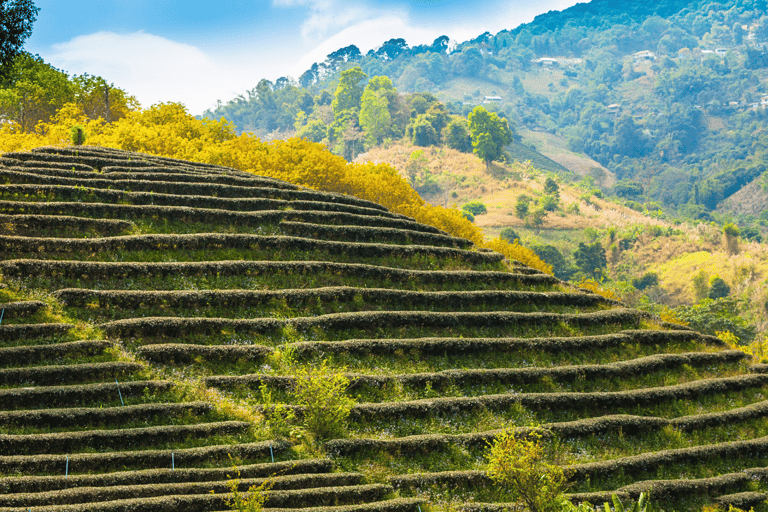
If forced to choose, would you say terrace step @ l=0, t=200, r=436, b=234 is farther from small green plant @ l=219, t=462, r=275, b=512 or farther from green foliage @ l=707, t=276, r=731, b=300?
green foliage @ l=707, t=276, r=731, b=300

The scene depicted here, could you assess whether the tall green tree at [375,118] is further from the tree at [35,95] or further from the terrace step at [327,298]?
the terrace step at [327,298]

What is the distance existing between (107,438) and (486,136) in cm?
13186

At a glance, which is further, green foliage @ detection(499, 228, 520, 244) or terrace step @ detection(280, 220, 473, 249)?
green foliage @ detection(499, 228, 520, 244)

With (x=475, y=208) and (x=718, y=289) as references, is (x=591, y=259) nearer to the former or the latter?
(x=718, y=289)

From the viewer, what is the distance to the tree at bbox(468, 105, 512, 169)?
141 meters

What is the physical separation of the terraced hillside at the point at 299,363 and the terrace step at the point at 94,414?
7 cm

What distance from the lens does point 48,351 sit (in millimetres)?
21875

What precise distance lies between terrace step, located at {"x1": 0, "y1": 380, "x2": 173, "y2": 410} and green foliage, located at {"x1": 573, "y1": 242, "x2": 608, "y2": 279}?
97.5 metres

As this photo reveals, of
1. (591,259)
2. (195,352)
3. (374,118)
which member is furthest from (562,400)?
(374,118)

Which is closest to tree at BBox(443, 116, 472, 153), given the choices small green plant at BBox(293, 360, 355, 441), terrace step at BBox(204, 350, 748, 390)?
terrace step at BBox(204, 350, 748, 390)

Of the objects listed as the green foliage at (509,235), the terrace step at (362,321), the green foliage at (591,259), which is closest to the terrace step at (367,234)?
the terrace step at (362,321)

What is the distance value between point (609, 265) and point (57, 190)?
104 m

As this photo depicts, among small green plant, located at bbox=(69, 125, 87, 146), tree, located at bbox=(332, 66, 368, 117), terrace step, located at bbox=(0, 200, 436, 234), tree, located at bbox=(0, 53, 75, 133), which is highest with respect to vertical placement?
tree, located at bbox=(332, 66, 368, 117)

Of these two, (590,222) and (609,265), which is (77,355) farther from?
(590,222)
